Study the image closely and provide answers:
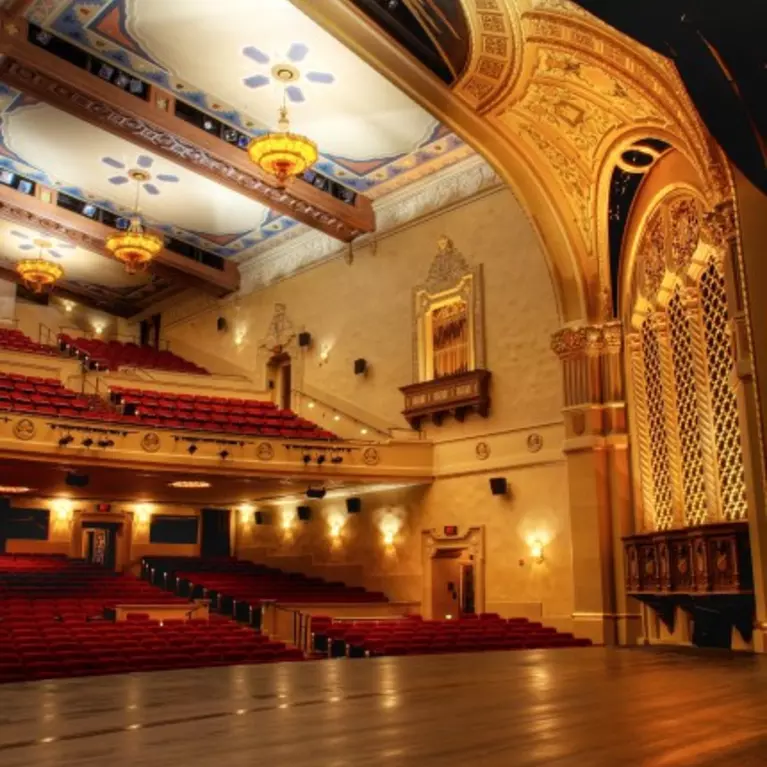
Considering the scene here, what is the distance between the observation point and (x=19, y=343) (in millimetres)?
17891

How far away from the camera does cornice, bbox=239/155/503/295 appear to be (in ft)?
43.5

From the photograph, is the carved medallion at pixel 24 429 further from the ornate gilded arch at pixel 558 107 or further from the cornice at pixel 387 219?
the cornice at pixel 387 219

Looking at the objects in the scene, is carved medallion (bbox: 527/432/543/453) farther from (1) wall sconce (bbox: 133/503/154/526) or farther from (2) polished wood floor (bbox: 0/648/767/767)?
(1) wall sconce (bbox: 133/503/154/526)

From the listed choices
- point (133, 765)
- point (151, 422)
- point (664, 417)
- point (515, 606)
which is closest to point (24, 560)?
point (151, 422)

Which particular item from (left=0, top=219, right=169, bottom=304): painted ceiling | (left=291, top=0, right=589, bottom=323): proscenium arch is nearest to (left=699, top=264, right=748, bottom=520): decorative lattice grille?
(left=291, top=0, right=589, bottom=323): proscenium arch

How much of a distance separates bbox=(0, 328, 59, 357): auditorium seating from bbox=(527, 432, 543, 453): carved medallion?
387 inches

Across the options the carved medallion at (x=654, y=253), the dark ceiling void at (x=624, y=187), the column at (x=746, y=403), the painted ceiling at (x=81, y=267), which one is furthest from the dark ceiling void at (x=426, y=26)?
the painted ceiling at (x=81, y=267)

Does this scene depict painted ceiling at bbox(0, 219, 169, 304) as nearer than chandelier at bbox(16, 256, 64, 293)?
No

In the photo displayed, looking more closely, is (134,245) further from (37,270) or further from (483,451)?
(483,451)

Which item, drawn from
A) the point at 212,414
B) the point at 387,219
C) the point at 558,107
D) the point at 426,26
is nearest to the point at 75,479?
the point at 212,414

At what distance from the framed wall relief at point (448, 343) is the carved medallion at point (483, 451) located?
45cm

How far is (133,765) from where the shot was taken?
2.82m

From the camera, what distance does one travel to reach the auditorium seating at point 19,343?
56.3 ft

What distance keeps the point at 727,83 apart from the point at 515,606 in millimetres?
9322
